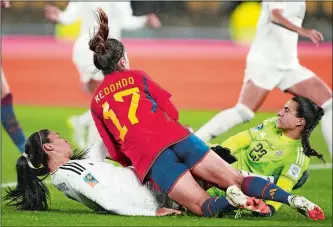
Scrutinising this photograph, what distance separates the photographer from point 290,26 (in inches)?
344

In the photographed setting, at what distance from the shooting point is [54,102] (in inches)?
698

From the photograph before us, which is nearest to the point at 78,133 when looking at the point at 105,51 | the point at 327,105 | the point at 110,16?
the point at 110,16

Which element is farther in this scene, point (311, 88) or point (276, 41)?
point (276, 41)

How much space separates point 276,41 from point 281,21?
670 millimetres

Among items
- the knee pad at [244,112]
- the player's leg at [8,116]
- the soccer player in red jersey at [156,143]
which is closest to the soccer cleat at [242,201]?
the soccer player in red jersey at [156,143]

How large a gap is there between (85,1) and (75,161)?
4.22m

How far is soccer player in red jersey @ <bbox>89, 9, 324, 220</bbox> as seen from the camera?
259 inches

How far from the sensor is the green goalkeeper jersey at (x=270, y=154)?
7.11 m

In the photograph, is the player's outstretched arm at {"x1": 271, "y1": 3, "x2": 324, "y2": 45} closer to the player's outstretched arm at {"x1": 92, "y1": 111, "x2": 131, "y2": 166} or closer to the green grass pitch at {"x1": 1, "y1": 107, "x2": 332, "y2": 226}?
the green grass pitch at {"x1": 1, "y1": 107, "x2": 332, "y2": 226}

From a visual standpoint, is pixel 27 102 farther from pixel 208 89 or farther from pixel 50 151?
pixel 50 151

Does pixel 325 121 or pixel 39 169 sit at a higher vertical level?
pixel 39 169

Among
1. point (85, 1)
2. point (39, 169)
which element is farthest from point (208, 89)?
point (39, 169)

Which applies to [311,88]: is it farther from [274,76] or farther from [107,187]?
[107,187]

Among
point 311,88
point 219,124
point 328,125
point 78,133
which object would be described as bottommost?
point 78,133
